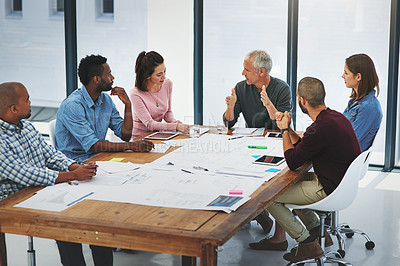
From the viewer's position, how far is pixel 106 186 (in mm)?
3002

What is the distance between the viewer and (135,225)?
245 cm

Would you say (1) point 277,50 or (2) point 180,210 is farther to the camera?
(1) point 277,50

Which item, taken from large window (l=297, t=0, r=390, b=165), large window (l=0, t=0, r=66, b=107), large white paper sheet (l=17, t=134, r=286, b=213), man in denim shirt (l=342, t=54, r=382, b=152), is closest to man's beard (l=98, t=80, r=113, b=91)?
large white paper sheet (l=17, t=134, r=286, b=213)

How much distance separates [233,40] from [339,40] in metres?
1.18

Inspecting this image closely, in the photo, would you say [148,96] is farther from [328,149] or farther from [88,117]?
[328,149]

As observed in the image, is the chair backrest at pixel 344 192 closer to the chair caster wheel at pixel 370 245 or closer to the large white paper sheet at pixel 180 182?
the large white paper sheet at pixel 180 182

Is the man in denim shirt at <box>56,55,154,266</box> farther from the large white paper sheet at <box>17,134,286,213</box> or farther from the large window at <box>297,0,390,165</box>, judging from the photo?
the large window at <box>297,0,390,165</box>

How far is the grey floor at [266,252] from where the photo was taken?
3.83 meters

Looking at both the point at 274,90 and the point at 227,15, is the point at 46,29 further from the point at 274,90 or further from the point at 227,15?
the point at 274,90

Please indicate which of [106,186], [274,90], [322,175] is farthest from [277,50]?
[106,186]

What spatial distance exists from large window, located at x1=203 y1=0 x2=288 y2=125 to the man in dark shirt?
2754 mm

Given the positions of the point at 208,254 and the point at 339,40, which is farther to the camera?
the point at 339,40

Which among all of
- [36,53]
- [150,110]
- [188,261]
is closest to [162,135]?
[150,110]

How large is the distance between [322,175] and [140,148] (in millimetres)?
1177
